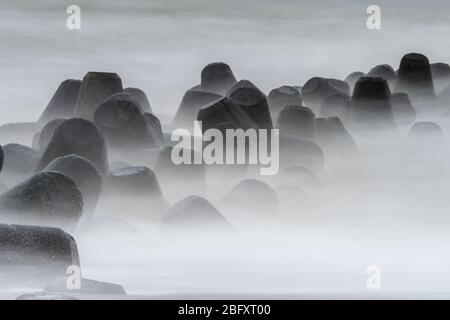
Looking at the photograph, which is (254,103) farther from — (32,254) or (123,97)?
(32,254)

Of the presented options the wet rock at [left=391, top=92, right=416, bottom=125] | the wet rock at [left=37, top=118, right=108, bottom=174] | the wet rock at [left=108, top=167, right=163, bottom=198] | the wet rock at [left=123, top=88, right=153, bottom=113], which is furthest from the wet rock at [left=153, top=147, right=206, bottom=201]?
the wet rock at [left=391, top=92, right=416, bottom=125]

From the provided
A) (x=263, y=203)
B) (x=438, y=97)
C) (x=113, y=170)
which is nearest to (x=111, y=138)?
(x=113, y=170)

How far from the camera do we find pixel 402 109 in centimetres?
516

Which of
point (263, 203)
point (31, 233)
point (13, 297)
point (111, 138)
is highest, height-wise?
point (111, 138)

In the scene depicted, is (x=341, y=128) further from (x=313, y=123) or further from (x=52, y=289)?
(x=52, y=289)

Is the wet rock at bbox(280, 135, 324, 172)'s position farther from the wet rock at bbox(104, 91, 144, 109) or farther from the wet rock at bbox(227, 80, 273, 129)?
the wet rock at bbox(104, 91, 144, 109)

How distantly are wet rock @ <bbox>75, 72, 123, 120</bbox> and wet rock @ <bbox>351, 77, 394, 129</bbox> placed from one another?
4.11 feet

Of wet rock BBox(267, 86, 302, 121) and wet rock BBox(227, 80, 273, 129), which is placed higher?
wet rock BBox(267, 86, 302, 121)

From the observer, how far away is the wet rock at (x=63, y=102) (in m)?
4.67

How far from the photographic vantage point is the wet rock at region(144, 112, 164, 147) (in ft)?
14.3

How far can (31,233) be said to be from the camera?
10.1 ft

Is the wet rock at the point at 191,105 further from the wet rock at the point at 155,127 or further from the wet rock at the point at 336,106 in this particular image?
the wet rock at the point at 336,106

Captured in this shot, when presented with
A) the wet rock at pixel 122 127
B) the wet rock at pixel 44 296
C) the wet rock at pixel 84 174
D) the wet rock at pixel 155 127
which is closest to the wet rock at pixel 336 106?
the wet rock at pixel 155 127

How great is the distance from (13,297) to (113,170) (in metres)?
1.08
